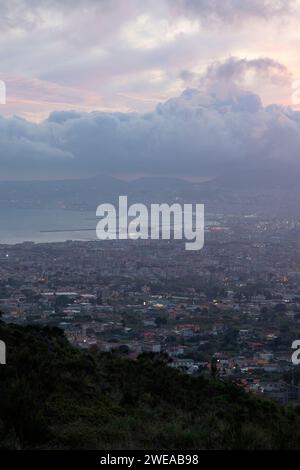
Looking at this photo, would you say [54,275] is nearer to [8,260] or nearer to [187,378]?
[8,260]

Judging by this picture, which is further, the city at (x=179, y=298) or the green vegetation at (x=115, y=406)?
the city at (x=179, y=298)

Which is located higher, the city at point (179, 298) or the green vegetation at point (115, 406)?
the city at point (179, 298)

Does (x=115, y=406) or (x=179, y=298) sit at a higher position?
(x=179, y=298)

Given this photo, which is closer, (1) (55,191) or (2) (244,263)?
(2) (244,263)

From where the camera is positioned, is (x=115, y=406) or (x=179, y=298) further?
(x=179, y=298)

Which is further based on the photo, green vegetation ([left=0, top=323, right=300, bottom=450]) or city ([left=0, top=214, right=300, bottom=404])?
city ([left=0, top=214, right=300, bottom=404])

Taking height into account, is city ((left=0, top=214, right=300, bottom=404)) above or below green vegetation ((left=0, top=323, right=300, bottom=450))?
above
